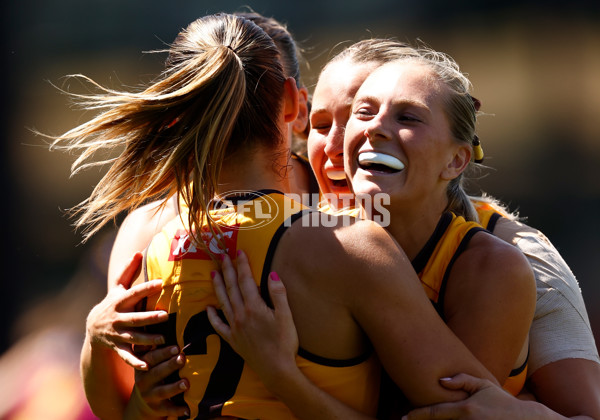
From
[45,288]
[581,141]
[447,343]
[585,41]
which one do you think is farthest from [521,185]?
[447,343]

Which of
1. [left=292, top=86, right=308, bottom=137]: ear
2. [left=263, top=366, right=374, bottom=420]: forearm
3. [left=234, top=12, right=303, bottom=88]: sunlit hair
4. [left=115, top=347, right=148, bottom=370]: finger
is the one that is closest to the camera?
[left=263, top=366, right=374, bottom=420]: forearm

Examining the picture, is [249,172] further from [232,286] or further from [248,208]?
[232,286]

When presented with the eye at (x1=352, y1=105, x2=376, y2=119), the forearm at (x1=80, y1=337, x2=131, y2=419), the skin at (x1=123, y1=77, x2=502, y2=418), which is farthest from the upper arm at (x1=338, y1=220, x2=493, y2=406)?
the forearm at (x1=80, y1=337, x2=131, y2=419)

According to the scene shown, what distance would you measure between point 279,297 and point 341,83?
107 cm

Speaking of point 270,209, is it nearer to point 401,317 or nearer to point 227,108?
point 227,108

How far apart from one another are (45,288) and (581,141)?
463 cm

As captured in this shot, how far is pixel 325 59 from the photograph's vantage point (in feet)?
19.5

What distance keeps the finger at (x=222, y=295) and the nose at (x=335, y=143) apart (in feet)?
2.82

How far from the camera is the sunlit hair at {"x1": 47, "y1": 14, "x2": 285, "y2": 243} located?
5.14 feet

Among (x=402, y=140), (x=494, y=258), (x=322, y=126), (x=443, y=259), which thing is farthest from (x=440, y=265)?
(x=322, y=126)

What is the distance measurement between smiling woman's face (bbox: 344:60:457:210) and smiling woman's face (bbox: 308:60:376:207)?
13.2 inches

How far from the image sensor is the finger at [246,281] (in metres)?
1.47

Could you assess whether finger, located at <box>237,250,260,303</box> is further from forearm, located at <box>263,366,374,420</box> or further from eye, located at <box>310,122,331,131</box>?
eye, located at <box>310,122,331,131</box>

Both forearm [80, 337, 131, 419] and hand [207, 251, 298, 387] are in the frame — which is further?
forearm [80, 337, 131, 419]
